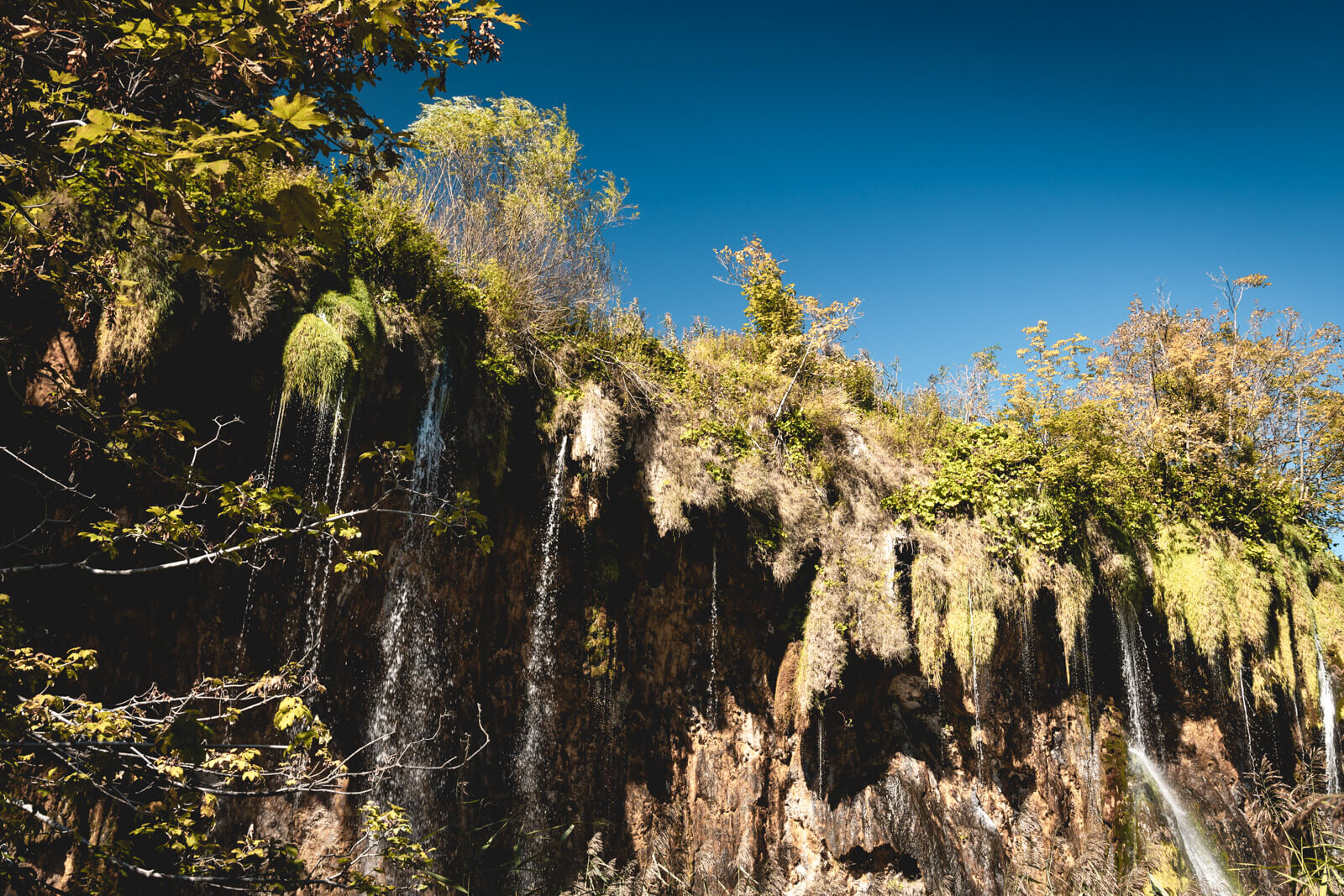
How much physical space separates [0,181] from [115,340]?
13.7ft

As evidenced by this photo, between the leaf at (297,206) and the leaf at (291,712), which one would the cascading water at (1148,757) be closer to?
the leaf at (291,712)

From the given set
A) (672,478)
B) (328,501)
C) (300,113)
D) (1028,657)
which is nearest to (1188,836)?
(1028,657)

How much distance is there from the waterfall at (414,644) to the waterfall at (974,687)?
23.9ft

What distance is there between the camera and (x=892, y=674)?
10383mm

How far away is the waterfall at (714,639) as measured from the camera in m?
9.73

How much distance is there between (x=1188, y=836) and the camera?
434 inches

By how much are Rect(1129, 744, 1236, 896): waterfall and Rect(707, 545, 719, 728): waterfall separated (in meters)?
7.09

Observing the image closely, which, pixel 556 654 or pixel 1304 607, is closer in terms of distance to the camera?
pixel 556 654

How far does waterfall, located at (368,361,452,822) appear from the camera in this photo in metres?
7.65

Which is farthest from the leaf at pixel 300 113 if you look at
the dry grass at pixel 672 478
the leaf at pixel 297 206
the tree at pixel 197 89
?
the dry grass at pixel 672 478

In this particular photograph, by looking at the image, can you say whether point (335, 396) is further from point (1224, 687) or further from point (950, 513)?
point (1224, 687)

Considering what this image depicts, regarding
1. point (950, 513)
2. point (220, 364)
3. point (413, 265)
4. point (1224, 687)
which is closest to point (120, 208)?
point (220, 364)

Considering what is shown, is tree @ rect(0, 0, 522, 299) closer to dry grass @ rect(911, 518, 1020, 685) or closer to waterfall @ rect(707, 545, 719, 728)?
waterfall @ rect(707, 545, 719, 728)

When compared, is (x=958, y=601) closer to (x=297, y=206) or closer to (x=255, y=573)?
Result: (x=255, y=573)
